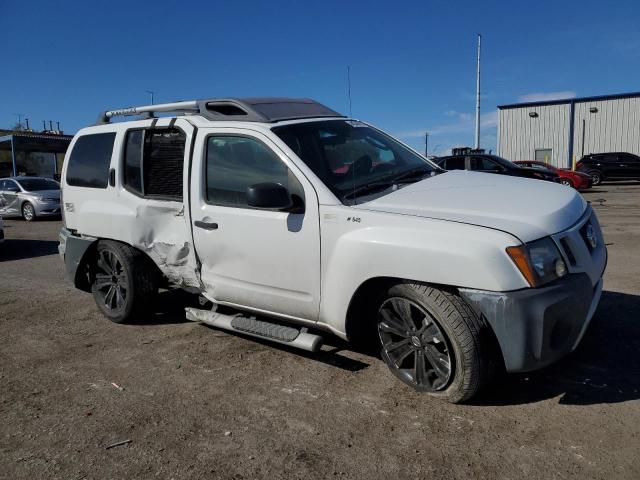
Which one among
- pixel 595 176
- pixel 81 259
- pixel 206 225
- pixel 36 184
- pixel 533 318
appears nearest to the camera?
pixel 533 318

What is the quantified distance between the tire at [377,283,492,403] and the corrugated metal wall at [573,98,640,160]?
117 feet

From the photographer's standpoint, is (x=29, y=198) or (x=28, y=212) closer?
(x=29, y=198)

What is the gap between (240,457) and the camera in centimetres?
278

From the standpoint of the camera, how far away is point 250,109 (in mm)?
4121

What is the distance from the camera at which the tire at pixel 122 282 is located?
16.0 ft

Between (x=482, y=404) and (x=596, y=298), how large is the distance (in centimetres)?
100

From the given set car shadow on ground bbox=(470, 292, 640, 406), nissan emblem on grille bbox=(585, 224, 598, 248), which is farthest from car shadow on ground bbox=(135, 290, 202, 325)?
nissan emblem on grille bbox=(585, 224, 598, 248)

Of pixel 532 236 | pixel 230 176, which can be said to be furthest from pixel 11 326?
pixel 532 236

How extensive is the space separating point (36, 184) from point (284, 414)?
17.2 m

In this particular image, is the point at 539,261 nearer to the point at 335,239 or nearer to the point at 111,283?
the point at 335,239

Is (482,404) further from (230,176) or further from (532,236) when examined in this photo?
(230,176)

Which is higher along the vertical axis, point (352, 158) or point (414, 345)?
point (352, 158)

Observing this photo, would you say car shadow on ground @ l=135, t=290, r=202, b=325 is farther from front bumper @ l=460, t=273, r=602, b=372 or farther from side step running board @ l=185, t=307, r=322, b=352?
front bumper @ l=460, t=273, r=602, b=372

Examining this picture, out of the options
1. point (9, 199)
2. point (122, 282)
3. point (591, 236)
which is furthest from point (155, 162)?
point (9, 199)
